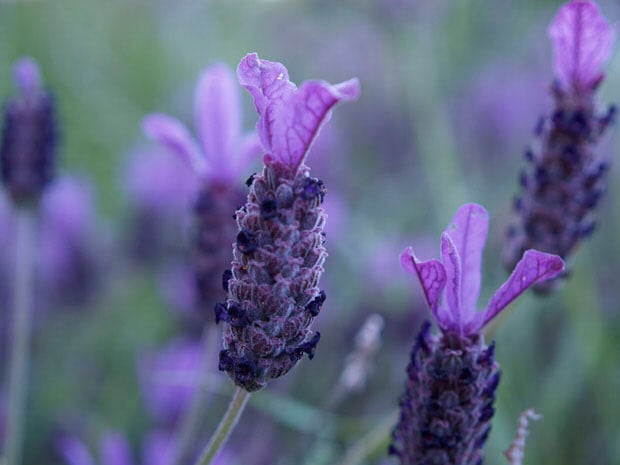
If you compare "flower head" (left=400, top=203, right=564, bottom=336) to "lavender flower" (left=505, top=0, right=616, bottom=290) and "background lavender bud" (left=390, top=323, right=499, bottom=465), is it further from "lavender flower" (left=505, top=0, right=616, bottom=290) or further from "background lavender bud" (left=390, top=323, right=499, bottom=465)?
"lavender flower" (left=505, top=0, right=616, bottom=290)

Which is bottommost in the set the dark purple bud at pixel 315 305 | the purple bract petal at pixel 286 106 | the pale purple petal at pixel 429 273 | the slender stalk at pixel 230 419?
the slender stalk at pixel 230 419

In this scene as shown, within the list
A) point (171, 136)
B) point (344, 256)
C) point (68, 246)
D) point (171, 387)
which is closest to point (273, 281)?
point (171, 136)

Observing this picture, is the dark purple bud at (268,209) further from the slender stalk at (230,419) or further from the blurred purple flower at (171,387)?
the blurred purple flower at (171,387)

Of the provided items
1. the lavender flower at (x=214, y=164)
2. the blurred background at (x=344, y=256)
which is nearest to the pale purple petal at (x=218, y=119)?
the lavender flower at (x=214, y=164)

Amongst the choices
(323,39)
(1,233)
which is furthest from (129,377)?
(323,39)

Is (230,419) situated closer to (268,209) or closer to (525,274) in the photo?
(268,209)

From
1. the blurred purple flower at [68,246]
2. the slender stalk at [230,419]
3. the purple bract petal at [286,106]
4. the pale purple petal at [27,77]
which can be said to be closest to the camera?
the purple bract petal at [286,106]
